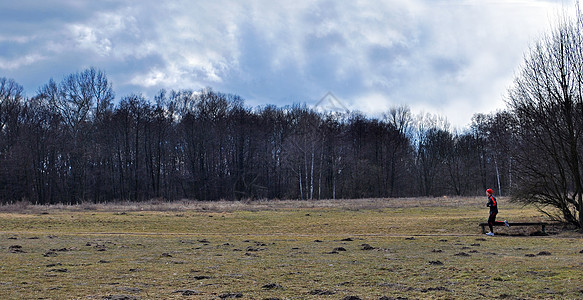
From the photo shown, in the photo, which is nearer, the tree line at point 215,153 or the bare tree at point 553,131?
the bare tree at point 553,131

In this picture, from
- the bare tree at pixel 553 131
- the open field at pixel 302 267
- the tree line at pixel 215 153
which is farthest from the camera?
the tree line at pixel 215 153

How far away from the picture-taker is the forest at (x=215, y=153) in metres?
76.8

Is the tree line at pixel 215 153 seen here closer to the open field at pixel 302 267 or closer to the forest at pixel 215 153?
the forest at pixel 215 153

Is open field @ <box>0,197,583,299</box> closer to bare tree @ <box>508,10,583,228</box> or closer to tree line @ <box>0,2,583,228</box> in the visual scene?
bare tree @ <box>508,10,583,228</box>

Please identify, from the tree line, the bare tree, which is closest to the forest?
the tree line

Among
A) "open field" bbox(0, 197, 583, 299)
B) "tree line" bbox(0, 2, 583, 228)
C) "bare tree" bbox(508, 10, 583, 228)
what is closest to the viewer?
"open field" bbox(0, 197, 583, 299)

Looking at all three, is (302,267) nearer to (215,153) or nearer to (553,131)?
(553,131)

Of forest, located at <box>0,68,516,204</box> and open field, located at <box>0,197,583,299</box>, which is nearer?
open field, located at <box>0,197,583,299</box>

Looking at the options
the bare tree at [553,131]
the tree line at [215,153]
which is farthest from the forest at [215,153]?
the bare tree at [553,131]

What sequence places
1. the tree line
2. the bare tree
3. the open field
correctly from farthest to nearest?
the tree line → the bare tree → the open field

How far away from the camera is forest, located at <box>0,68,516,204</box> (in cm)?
7681

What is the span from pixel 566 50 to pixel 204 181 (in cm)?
6903

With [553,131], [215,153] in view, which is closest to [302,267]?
[553,131]

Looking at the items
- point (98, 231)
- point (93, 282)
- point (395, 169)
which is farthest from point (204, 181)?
point (93, 282)
